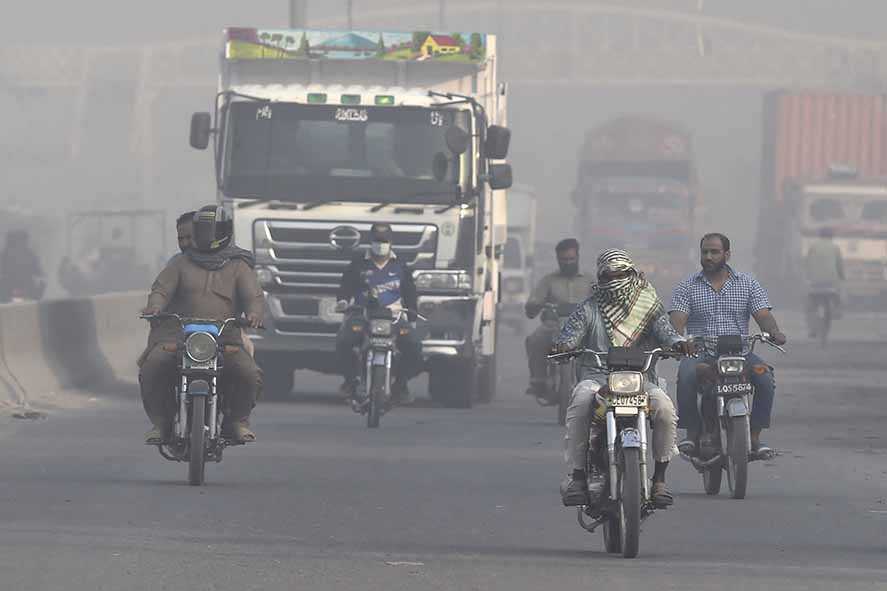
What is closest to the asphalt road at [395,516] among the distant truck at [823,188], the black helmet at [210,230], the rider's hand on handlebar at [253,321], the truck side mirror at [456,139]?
the rider's hand on handlebar at [253,321]

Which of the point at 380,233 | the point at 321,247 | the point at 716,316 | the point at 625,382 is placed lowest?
the point at 625,382

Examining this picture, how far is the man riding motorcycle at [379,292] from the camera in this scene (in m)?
18.8

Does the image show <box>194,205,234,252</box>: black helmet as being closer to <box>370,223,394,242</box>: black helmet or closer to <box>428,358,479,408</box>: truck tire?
<box>370,223,394,242</box>: black helmet

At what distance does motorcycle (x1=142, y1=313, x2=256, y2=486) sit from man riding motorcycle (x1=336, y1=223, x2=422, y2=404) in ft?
19.0

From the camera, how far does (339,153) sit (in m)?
20.8

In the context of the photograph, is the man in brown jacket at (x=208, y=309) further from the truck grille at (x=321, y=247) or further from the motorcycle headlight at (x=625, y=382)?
the truck grille at (x=321, y=247)

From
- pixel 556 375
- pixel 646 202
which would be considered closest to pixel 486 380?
pixel 556 375

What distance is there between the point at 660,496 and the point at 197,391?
3.67m

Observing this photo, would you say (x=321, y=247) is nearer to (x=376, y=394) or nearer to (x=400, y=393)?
(x=400, y=393)

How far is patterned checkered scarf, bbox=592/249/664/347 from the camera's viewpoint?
10.5 metres

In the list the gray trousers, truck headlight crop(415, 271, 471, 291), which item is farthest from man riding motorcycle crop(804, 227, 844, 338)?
the gray trousers

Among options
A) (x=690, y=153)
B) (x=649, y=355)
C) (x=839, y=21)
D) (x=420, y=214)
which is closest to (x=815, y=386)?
(x=420, y=214)

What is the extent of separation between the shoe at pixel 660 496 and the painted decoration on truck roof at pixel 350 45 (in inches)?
470

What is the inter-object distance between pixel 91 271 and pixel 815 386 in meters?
31.9
